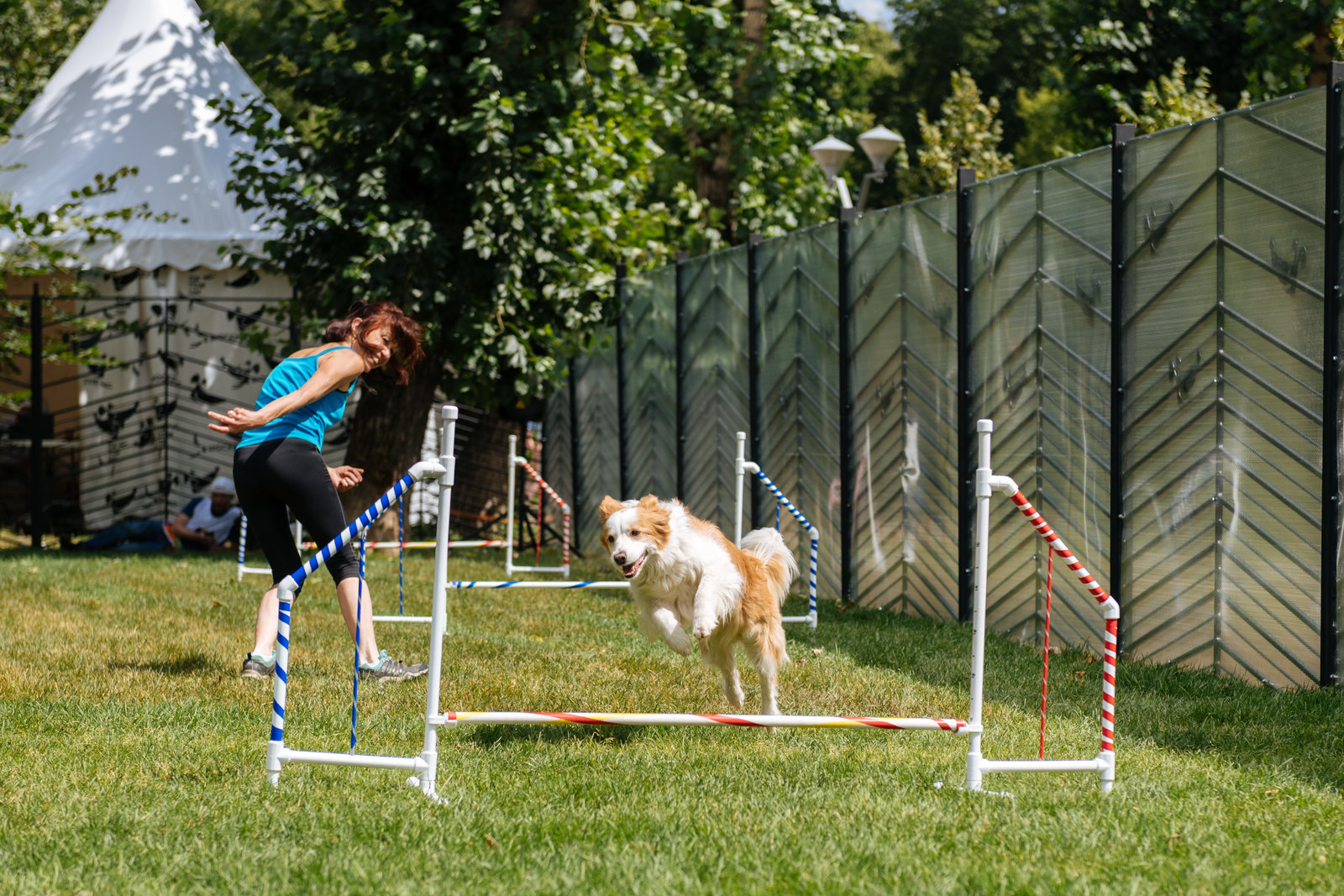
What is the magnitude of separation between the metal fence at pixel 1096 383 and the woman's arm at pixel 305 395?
412cm

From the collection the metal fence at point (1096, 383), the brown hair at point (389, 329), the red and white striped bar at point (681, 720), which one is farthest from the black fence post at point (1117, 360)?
the brown hair at point (389, 329)

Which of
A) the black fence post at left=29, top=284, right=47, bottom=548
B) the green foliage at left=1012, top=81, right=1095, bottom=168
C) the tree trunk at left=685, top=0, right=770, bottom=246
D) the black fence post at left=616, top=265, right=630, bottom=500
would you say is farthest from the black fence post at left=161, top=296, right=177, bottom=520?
the green foliage at left=1012, top=81, right=1095, bottom=168

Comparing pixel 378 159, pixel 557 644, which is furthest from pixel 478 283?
pixel 557 644

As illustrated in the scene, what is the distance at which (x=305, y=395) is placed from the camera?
18.8 feet

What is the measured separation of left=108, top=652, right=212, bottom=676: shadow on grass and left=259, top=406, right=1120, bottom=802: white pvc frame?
2.46 meters

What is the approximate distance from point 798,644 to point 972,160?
812 inches

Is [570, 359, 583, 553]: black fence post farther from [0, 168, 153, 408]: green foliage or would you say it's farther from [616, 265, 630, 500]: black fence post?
[0, 168, 153, 408]: green foliage

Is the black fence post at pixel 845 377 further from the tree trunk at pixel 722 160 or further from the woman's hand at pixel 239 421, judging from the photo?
the tree trunk at pixel 722 160

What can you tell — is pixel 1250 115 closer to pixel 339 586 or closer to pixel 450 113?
pixel 339 586

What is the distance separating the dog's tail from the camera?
246 inches

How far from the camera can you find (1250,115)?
6.32m

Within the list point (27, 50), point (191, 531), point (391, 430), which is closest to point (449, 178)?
point (391, 430)

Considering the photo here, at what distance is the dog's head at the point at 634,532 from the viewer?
5.39 metres

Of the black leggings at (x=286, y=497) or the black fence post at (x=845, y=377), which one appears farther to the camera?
the black fence post at (x=845, y=377)
